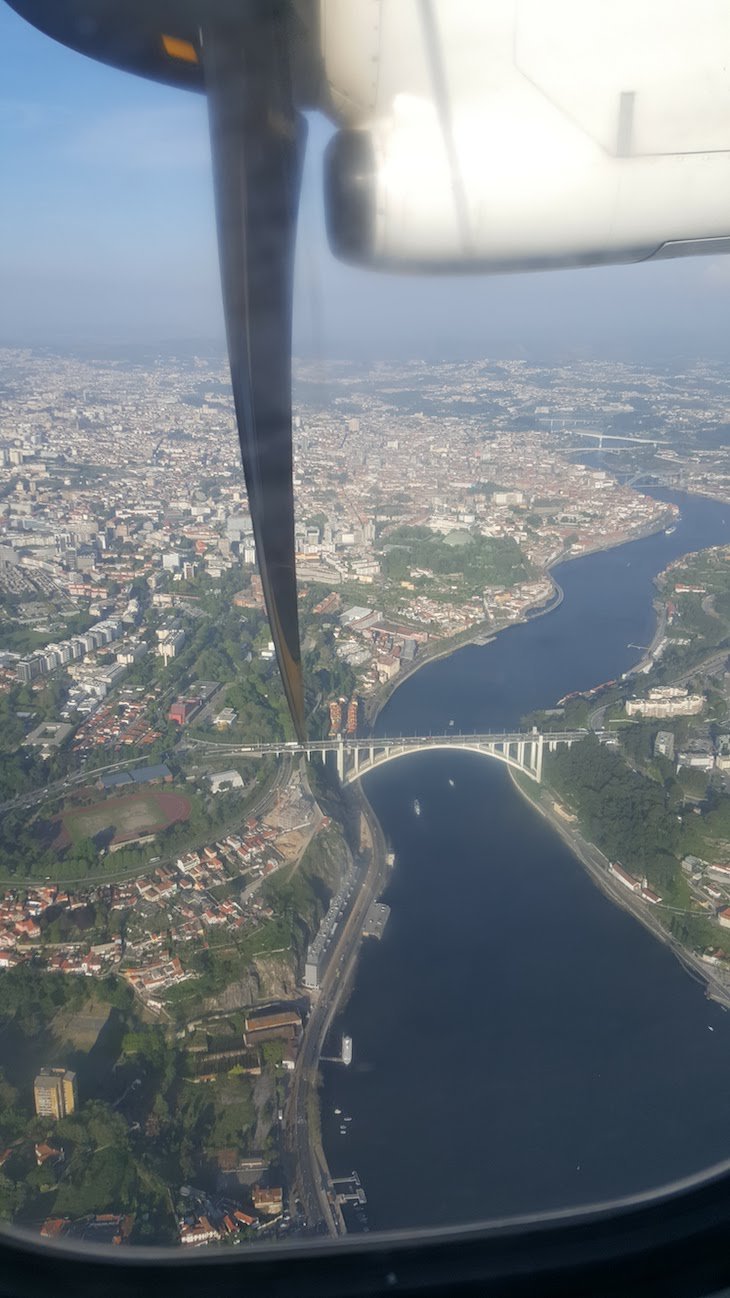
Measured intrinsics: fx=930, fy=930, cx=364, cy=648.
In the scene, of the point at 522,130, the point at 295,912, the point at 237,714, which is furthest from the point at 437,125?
the point at 237,714

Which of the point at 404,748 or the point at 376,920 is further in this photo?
the point at 404,748

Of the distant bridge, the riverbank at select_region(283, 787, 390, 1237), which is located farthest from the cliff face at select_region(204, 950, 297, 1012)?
the distant bridge

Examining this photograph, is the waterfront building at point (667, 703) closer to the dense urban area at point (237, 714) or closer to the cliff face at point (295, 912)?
the dense urban area at point (237, 714)

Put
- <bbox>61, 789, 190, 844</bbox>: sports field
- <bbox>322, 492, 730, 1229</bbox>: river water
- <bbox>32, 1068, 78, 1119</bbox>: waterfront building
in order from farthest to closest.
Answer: <bbox>61, 789, 190, 844</bbox>: sports field, <bbox>32, 1068, 78, 1119</bbox>: waterfront building, <bbox>322, 492, 730, 1229</bbox>: river water

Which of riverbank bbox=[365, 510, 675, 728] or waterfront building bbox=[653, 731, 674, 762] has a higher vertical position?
riverbank bbox=[365, 510, 675, 728]

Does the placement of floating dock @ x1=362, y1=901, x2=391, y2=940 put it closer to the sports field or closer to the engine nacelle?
the sports field

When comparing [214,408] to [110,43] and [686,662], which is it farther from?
[110,43]

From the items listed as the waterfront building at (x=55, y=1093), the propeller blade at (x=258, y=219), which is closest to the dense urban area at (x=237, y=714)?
the waterfront building at (x=55, y=1093)

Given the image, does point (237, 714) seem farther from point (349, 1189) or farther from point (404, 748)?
point (349, 1189)
